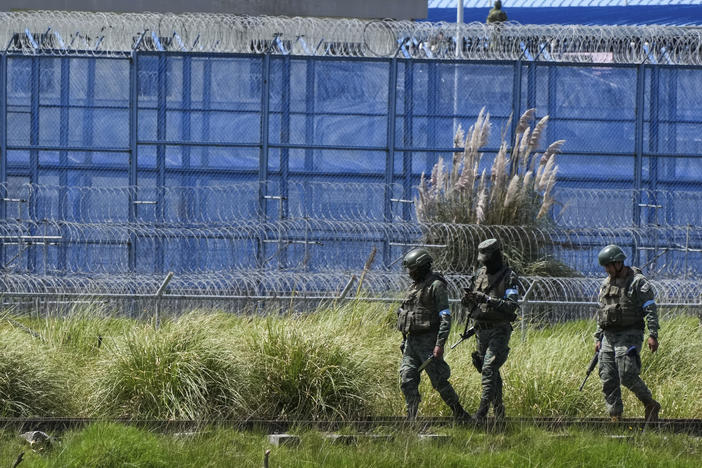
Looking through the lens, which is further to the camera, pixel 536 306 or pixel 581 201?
pixel 581 201

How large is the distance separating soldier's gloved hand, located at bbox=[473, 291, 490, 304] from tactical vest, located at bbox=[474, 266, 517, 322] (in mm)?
31

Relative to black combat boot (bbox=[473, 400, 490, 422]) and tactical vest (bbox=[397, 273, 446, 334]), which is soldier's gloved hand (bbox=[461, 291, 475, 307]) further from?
black combat boot (bbox=[473, 400, 490, 422])

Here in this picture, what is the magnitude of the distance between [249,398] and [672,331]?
454cm

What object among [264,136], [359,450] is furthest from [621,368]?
[264,136]

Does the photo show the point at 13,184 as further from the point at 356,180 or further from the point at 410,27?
the point at 410,27

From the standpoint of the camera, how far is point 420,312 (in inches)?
343

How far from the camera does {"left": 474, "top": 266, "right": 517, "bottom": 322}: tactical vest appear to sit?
8.85 m

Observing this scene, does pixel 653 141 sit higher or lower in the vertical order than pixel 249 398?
higher

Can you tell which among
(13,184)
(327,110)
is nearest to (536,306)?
(327,110)

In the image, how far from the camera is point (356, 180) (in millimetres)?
17266

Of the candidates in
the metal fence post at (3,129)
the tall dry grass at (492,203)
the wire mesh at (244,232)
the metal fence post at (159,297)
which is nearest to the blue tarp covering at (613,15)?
the wire mesh at (244,232)

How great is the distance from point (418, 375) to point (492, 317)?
2.38 feet

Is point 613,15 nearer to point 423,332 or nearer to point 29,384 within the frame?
point 423,332

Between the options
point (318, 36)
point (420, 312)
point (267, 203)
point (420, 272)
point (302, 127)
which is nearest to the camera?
point (420, 312)
